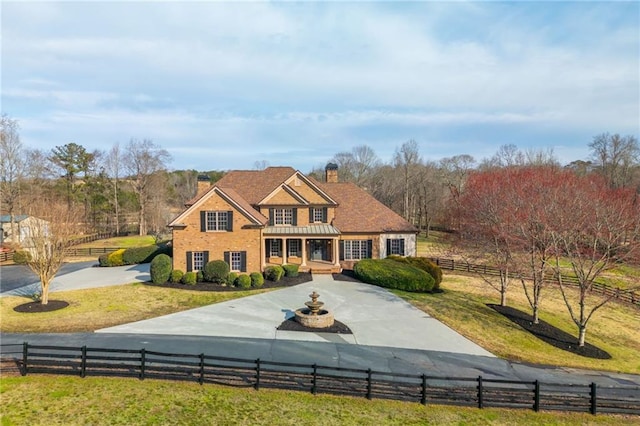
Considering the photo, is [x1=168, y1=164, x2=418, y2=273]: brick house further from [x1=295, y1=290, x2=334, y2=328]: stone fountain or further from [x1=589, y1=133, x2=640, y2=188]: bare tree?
[x1=589, y1=133, x2=640, y2=188]: bare tree

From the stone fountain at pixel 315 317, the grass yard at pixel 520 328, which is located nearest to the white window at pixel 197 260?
the stone fountain at pixel 315 317

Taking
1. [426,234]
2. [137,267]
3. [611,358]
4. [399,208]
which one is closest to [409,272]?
[611,358]

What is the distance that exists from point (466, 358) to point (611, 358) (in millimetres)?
7695

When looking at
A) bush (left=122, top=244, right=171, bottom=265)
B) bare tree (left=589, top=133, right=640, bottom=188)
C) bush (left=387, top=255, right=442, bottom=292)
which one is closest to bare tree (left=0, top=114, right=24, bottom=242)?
bush (left=122, top=244, right=171, bottom=265)

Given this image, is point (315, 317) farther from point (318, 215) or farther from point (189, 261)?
point (318, 215)

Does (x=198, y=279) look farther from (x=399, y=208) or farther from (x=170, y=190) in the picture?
(x=170, y=190)

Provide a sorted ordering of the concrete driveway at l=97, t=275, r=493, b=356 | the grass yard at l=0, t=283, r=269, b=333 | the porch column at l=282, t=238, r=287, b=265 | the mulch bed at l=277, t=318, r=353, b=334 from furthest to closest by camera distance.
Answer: the porch column at l=282, t=238, r=287, b=265
the mulch bed at l=277, t=318, r=353, b=334
the grass yard at l=0, t=283, r=269, b=333
the concrete driveway at l=97, t=275, r=493, b=356

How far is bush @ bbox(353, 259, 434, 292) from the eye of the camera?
83.9 ft

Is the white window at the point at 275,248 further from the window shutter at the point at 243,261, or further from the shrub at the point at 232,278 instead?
the shrub at the point at 232,278

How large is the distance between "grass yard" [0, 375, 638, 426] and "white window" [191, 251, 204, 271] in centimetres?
1447

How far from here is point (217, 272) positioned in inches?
981

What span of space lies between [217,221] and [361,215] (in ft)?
42.6

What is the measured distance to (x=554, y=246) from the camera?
18188mm

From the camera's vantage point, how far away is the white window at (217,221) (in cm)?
2678
